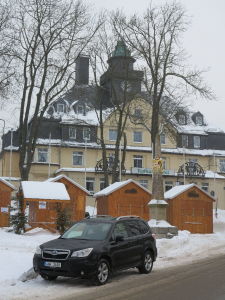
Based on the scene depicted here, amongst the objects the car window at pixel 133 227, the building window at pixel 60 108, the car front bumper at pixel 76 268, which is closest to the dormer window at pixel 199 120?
Result: the building window at pixel 60 108

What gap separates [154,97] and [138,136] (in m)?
28.2

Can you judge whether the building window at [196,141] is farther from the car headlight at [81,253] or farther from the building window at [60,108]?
the car headlight at [81,253]

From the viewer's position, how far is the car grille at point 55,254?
478 inches

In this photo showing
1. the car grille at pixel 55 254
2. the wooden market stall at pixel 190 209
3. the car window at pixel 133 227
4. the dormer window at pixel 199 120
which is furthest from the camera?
the dormer window at pixel 199 120

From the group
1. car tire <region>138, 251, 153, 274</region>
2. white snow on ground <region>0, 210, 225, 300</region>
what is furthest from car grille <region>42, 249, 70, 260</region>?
car tire <region>138, 251, 153, 274</region>

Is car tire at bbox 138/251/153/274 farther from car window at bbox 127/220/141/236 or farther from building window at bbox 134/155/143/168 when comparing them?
building window at bbox 134/155/143/168

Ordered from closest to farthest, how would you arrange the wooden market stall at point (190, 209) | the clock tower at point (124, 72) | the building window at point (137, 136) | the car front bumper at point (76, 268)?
the car front bumper at point (76, 268) < the wooden market stall at point (190, 209) < the clock tower at point (124, 72) < the building window at point (137, 136)

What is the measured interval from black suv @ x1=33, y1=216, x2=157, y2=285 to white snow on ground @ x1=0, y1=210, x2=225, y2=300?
0.42 metres

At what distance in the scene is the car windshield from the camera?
1336 cm

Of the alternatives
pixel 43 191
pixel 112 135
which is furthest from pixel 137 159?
pixel 43 191

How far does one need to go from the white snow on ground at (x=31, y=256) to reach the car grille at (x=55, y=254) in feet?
2.12

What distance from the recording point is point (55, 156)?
5703cm

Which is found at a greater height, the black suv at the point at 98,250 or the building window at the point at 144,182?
the building window at the point at 144,182

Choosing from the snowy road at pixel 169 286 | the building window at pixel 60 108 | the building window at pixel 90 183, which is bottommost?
the snowy road at pixel 169 286
